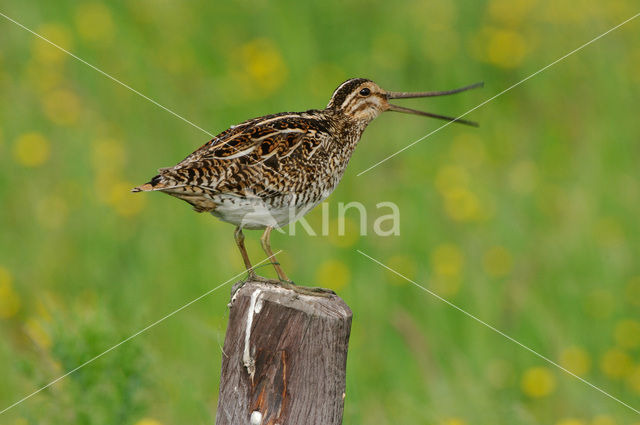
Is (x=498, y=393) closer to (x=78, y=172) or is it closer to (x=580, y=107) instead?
(x=78, y=172)

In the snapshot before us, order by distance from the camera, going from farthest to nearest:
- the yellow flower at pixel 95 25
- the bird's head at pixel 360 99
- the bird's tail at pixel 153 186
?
the yellow flower at pixel 95 25 < the bird's head at pixel 360 99 < the bird's tail at pixel 153 186

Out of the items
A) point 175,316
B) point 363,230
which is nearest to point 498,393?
point 363,230

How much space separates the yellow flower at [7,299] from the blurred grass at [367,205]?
19mm

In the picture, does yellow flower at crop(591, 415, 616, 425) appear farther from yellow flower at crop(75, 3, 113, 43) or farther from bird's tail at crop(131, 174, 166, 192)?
yellow flower at crop(75, 3, 113, 43)

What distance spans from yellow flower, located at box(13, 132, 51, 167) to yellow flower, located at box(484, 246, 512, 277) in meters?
4.00

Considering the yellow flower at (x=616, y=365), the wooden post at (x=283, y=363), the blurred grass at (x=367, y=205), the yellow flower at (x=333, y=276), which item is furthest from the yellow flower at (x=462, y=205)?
the wooden post at (x=283, y=363)

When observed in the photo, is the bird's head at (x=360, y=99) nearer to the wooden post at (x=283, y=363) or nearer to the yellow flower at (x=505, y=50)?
the wooden post at (x=283, y=363)

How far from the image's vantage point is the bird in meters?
4.11

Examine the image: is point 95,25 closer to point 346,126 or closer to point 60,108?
point 60,108

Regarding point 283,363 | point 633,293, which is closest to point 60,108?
point 633,293

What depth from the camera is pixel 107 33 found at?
9.63m

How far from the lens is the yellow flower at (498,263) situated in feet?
24.8

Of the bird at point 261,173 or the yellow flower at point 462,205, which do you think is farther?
the yellow flower at point 462,205

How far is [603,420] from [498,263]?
1.96m
